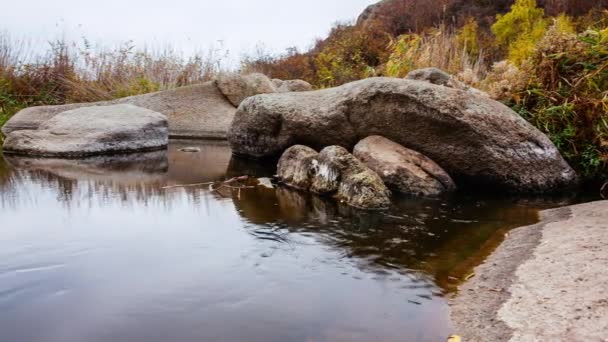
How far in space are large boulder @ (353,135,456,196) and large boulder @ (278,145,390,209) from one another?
0.32m

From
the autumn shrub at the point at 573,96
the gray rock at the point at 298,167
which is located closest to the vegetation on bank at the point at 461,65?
the autumn shrub at the point at 573,96

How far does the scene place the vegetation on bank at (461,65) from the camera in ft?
15.2

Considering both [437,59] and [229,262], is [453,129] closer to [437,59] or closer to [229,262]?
[229,262]

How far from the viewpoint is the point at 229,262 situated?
2.53 metres

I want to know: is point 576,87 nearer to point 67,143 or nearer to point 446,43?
point 446,43

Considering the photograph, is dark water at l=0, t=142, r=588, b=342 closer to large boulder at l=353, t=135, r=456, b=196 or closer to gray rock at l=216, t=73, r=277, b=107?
large boulder at l=353, t=135, r=456, b=196

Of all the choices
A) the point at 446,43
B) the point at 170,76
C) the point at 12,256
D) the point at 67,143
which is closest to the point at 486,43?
the point at 446,43

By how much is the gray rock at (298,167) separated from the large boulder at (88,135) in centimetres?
305

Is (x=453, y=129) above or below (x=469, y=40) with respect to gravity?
below

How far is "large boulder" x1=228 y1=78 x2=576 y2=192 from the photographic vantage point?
430 centimetres

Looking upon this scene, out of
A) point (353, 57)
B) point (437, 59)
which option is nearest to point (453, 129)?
point (437, 59)

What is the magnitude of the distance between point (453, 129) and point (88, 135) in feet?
15.8

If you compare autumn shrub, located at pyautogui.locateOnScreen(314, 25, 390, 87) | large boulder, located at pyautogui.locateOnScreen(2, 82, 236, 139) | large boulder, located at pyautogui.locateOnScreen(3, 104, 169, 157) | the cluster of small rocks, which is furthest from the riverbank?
autumn shrub, located at pyautogui.locateOnScreen(314, 25, 390, 87)

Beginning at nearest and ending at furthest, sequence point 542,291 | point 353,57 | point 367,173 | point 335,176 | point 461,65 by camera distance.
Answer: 1. point 542,291
2. point 367,173
3. point 335,176
4. point 461,65
5. point 353,57
